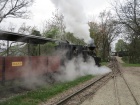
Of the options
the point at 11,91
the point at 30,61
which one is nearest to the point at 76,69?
the point at 30,61

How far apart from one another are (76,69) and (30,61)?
868cm

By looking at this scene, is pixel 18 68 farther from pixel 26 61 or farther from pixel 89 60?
pixel 89 60

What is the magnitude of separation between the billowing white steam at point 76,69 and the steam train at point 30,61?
575 millimetres

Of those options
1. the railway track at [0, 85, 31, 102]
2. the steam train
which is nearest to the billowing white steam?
the steam train

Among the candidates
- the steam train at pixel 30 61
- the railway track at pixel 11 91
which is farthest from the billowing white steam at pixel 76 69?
the railway track at pixel 11 91


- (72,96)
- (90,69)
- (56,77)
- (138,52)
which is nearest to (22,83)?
(72,96)

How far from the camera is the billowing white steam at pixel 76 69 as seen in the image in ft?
62.0

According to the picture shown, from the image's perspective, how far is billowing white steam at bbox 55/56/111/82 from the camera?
18.9 meters

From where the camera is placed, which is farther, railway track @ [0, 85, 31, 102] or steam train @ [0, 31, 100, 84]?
steam train @ [0, 31, 100, 84]

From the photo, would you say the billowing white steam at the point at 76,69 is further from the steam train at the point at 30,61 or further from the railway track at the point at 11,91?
the railway track at the point at 11,91

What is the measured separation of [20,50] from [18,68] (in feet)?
30.0

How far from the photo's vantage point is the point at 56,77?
1773 cm

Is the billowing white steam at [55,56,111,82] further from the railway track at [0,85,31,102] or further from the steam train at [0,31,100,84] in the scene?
the railway track at [0,85,31,102]

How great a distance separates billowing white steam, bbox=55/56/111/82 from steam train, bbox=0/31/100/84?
1.89 ft
